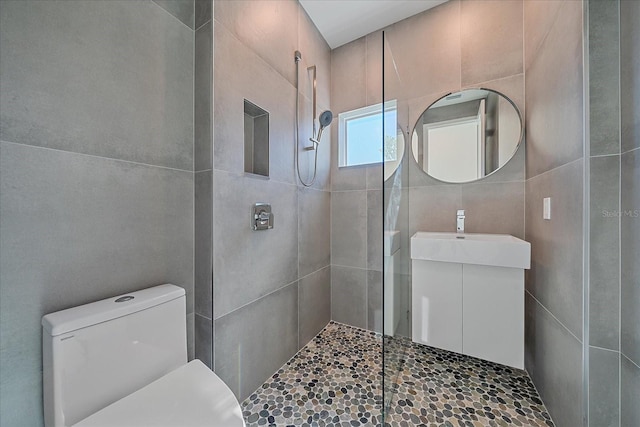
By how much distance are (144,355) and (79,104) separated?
989mm

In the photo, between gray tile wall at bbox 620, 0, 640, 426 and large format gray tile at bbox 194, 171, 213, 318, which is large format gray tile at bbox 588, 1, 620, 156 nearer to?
gray tile wall at bbox 620, 0, 640, 426

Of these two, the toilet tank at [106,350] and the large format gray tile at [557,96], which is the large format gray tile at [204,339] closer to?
the toilet tank at [106,350]

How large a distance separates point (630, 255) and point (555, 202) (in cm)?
39

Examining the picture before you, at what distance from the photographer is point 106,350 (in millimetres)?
829

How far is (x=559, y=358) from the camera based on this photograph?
114 cm

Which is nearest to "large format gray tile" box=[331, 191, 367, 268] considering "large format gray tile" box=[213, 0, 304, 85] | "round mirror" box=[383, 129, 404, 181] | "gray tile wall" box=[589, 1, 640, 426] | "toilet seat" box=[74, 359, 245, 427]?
"round mirror" box=[383, 129, 404, 181]

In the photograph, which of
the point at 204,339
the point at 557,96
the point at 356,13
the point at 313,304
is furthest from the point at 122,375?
the point at 356,13

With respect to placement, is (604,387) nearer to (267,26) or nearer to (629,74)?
(629,74)

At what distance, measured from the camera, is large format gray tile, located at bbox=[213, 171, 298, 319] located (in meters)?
1.21

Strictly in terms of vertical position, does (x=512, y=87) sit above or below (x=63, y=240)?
above

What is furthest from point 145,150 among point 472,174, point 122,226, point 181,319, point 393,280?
point 472,174

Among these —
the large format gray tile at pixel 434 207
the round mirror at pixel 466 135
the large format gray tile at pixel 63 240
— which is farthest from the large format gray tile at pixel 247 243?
the round mirror at pixel 466 135

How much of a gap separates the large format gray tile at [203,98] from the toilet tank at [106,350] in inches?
26.0

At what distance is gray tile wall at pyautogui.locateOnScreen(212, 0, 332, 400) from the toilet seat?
33 cm
